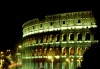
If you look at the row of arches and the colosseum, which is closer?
the colosseum

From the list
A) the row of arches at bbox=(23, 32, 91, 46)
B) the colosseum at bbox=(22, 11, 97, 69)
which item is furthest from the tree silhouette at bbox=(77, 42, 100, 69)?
the row of arches at bbox=(23, 32, 91, 46)

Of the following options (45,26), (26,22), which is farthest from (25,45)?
(45,26)

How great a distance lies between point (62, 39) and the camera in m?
46.8

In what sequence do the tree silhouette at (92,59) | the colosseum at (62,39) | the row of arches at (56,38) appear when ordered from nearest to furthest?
the tree silhouette at (92,59) → the colosseum at (62,39) → the row of arches at (56,38)

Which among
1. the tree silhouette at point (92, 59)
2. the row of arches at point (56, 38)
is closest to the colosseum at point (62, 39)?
the row of arches at point (56, 38)

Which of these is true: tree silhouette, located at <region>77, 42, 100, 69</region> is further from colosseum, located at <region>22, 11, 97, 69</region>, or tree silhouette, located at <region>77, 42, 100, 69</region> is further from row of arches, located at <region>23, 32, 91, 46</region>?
row of arches, located at <region>23, 32, 91, 46</region>

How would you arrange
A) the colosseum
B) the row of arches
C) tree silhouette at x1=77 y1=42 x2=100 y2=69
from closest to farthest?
tree silhouette at x1=77 y1=42 x2=100 y2=69, the colosseum, the row of arches

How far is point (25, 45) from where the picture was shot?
2313 inches

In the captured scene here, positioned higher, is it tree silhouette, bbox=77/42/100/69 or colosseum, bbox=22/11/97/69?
colosseum, bbox=22/11/97/69

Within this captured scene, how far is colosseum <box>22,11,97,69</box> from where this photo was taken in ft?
147

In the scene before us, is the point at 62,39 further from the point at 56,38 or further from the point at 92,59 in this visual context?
the point at 92,59

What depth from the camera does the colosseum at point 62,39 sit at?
44812 millimetres

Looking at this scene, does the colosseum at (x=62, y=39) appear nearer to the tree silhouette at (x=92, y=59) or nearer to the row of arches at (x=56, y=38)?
the row of arches at (x=56, y=38)

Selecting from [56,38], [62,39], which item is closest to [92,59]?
[62,39]
